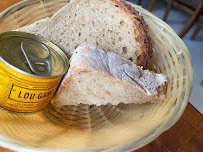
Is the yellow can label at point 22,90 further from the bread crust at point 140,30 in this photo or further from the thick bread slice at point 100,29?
the bread crust at point 140,30

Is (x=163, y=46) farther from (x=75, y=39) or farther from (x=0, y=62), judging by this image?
(x=0, y=62)

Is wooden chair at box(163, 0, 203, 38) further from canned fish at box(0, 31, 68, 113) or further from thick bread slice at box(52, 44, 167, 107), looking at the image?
canned fish at box(0, 31, 68, 113)

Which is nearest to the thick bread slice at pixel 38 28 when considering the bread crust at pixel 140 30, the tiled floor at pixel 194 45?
the bread crust at pixel 140 30

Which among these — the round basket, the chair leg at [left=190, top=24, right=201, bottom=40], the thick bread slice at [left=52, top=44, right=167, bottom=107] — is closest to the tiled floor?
the chair leg at [left=190, top=24, right=201, bottom=40]

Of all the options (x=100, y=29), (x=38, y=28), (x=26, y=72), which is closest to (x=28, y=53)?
(x=26, y=72)

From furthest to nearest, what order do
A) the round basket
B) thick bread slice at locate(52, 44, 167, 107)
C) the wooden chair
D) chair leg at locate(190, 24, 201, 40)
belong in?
1. chair leg at locate(190, 24, 201, 40)
2. the wooden chair
3. thick bread slice at locate(52, 44, 167, 107)
4. the round basket

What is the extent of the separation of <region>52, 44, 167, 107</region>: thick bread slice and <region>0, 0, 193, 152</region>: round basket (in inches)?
2.8

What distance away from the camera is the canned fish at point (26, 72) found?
709 mm

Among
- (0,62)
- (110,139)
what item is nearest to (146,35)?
(110,139)

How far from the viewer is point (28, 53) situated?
2.62 feet

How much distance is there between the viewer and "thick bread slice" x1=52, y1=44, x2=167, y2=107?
2.78ft

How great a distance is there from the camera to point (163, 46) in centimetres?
112

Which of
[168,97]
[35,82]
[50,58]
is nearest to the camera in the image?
[35,82]

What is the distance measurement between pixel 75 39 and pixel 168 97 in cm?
53
